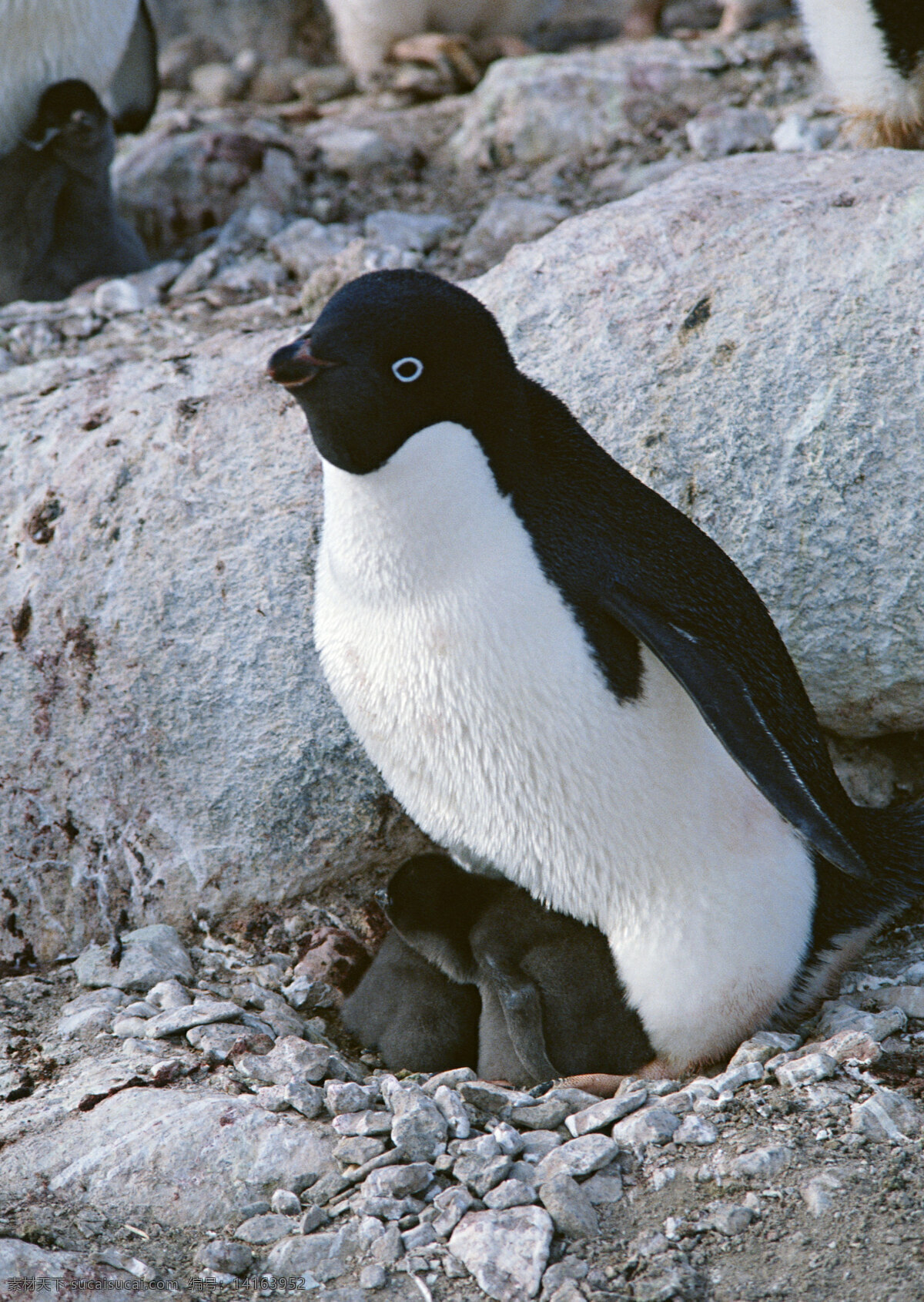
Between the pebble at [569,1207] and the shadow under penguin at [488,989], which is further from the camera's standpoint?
the shadow under penguin at [488,989]

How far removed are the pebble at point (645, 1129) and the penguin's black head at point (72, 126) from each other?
11.5 ft

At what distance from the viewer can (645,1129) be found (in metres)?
1.63

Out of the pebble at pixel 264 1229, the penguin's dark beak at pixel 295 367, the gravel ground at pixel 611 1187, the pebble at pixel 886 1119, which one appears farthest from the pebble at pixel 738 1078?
the penguin's dark beak at pixel 295 367

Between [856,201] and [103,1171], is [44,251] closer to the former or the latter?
[856,201]

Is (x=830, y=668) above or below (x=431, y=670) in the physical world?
below

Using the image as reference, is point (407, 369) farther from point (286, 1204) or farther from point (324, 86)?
point (324, 86)

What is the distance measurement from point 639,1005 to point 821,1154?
0.48 meters

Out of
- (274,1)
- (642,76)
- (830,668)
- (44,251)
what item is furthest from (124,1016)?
(274,1)

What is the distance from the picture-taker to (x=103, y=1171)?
1.68 m

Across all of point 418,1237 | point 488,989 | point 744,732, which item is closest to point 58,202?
point 488,989

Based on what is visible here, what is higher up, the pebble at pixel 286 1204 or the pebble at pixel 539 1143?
the pebble at pixel 286 1204

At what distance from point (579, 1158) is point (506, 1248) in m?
0.17

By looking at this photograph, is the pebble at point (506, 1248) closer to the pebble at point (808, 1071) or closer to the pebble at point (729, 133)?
the pebble at point (808, 1071)

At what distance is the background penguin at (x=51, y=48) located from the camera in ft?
13.1
